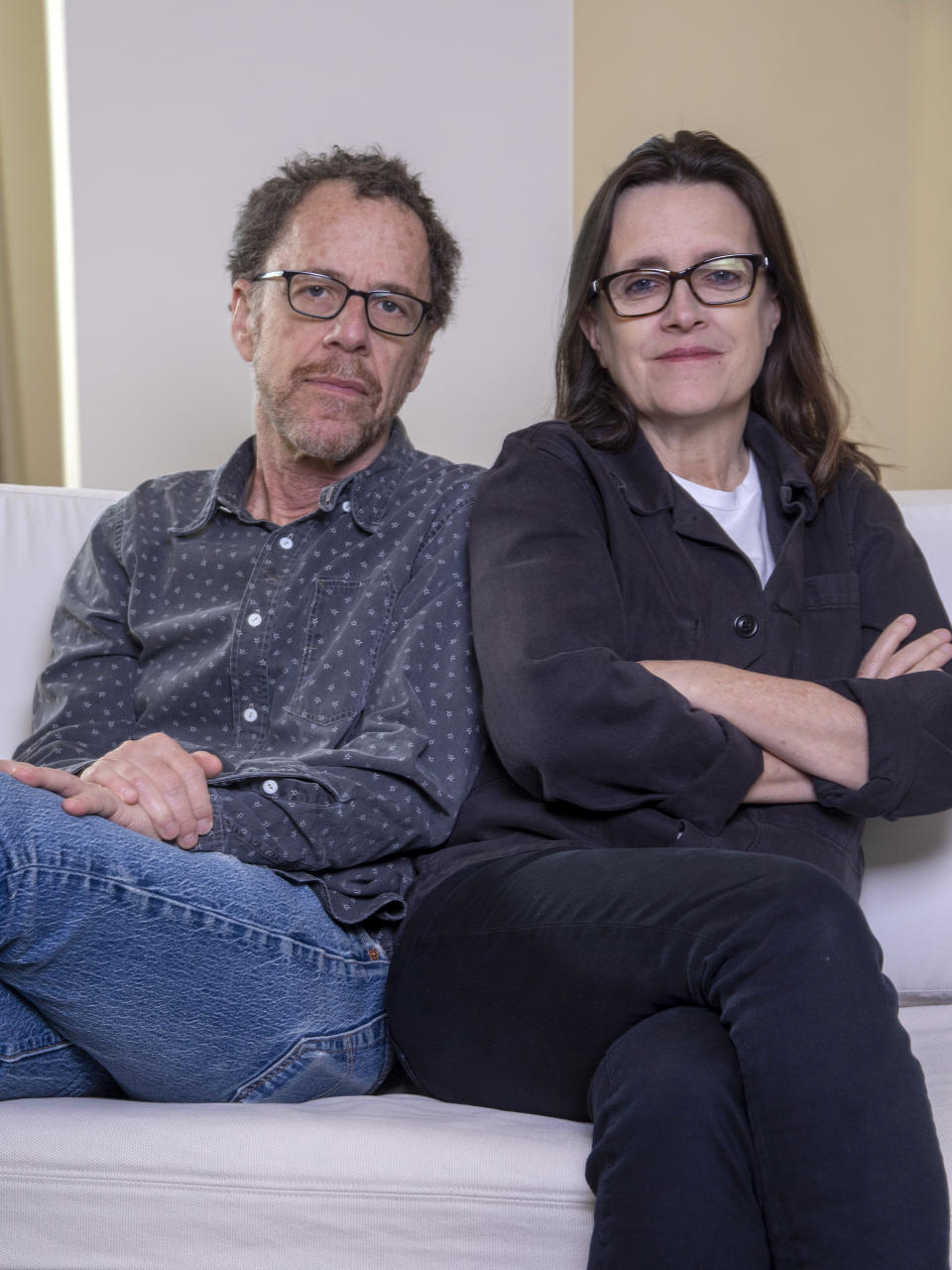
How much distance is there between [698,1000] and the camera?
3.57 feet

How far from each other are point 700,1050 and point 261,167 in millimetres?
1984

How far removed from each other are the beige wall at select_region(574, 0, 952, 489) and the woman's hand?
2207 millimetres

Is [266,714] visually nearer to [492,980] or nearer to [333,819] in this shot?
[333,819]

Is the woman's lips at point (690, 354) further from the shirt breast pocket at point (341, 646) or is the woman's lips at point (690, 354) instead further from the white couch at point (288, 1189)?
the white couch at point (288, 1189)

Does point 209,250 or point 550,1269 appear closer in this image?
point 550,1269

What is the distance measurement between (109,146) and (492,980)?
1.90m

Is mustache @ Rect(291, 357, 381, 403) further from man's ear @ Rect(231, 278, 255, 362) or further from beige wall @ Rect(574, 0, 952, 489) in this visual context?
beige wall @ Rect(574, 0, 952, 489)

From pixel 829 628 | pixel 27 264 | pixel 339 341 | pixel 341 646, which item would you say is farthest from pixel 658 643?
pixel 27 264

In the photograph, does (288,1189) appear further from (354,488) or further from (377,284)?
(377,284)

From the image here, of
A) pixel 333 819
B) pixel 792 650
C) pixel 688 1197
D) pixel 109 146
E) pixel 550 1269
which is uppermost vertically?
pixel 109 146

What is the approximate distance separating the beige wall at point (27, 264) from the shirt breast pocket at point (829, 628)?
2368mm

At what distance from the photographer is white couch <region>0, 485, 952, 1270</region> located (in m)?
1.12

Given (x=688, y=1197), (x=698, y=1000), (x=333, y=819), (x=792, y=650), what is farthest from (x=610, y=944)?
(x=792, y=650)

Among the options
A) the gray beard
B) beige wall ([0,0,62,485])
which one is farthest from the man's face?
beige wall ([0,0,62,485])
